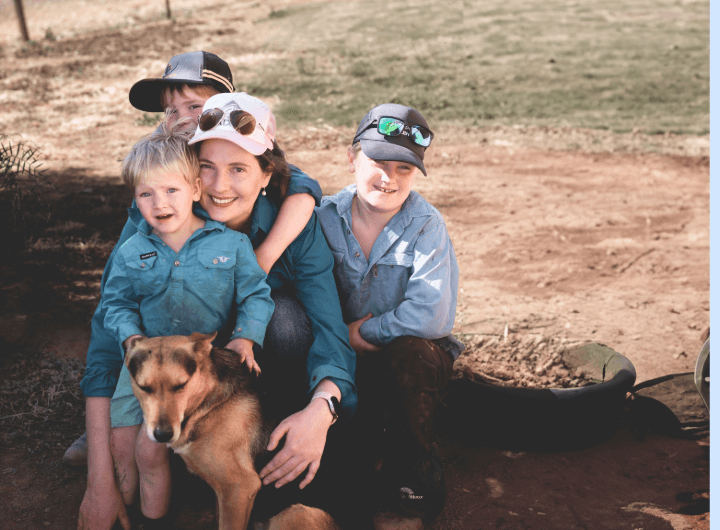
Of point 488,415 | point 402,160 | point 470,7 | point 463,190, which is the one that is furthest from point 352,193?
point 470,7

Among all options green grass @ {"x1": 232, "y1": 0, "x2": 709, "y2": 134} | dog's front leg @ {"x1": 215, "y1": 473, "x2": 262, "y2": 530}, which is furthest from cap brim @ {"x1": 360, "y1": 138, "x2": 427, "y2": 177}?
green grass @ {"x1": 232, "y1": 0, "x2": 709, "y2": 134}

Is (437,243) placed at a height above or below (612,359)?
above

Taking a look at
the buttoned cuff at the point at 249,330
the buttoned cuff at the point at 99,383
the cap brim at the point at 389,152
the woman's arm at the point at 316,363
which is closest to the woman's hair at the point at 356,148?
the cap brim at the point at 389,152

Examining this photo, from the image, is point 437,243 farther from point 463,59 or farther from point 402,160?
point 463,59

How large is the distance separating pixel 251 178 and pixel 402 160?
717mm

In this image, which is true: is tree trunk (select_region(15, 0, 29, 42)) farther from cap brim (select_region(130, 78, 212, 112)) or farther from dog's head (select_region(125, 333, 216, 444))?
dog's head (select_region(125, 333, 216, 444))

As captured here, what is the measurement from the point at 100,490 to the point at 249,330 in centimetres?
94

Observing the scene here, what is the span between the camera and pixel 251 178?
2850 millimetres

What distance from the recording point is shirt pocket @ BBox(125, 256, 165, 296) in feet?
8.72

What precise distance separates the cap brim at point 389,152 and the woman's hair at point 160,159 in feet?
2.79

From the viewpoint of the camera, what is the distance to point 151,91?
11.3ft

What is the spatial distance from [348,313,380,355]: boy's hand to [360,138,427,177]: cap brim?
32.8 inches

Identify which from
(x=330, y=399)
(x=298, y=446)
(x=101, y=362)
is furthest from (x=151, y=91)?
(x=298, y=446)

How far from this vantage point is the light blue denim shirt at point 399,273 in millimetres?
3066
